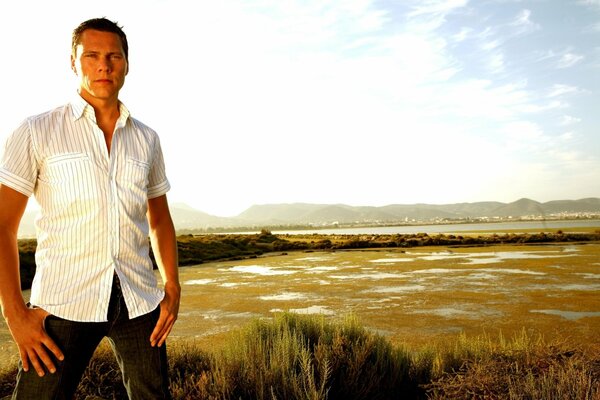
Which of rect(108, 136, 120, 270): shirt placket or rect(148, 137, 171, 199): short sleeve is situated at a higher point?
rect(148, 137, 171, 199): short sleeve

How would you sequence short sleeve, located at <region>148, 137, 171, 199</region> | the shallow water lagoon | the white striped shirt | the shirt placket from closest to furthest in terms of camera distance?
1. the white striped shirt
2. the shirt placket
3. short sleeve, located at <region>148, 137, 171, 199</region>
4. the shallow water lagoon

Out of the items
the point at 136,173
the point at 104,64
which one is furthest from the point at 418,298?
the point at 104,64

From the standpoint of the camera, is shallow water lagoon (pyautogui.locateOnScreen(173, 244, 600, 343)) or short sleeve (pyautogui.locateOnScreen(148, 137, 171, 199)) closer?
short sleeve (pyautogui.locateOnScreen(148, 137, 171, 199))

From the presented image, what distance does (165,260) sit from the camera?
2.31m

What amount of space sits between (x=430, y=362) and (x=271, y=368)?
6.75 ft

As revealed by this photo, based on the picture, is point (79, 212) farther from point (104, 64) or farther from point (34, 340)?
point (104, 64)

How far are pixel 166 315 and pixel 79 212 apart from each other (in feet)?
2.00

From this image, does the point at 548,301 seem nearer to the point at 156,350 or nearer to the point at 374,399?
the point at 374,399

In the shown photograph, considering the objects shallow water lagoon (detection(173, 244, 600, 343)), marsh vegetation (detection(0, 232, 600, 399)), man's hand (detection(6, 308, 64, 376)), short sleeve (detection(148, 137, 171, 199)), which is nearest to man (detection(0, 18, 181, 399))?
man's hand (detection(6, 308, 64, 376))

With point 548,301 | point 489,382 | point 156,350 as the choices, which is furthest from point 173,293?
point 548,301

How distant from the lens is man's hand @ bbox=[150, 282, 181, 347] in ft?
6.83

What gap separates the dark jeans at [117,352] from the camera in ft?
6.06

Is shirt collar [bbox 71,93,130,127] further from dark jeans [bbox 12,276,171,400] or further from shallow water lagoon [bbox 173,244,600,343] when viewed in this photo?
shallow water lagoon [bbox 173,244,600,343]

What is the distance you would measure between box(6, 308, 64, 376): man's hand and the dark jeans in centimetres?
4
